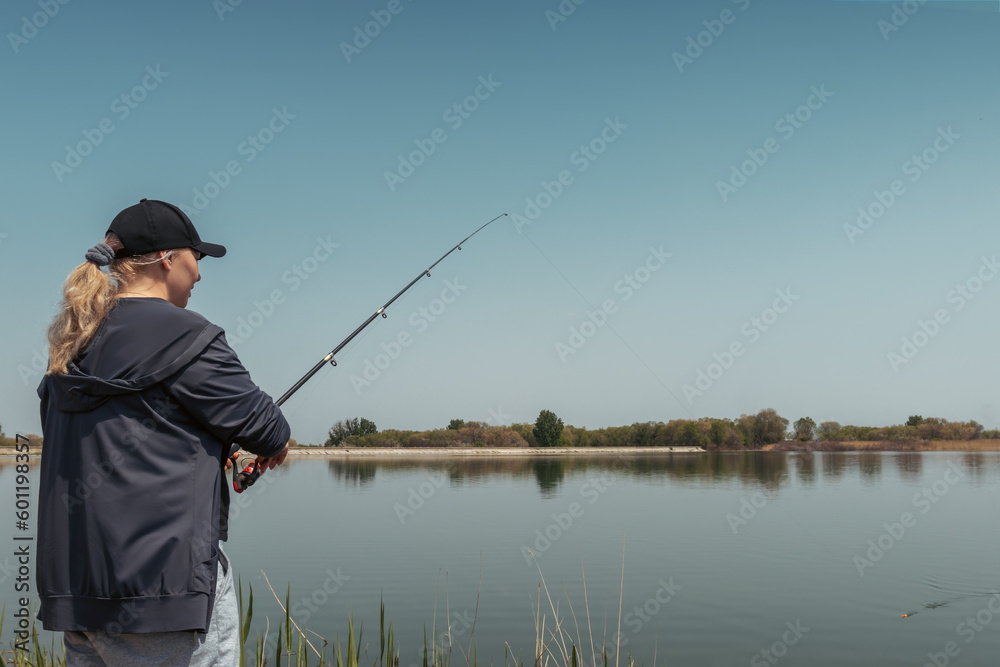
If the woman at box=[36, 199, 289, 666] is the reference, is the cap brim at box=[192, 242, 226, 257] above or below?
above

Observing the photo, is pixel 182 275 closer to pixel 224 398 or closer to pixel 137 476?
pixel 224 398

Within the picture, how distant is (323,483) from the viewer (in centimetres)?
2641

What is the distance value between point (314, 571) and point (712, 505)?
10.3m

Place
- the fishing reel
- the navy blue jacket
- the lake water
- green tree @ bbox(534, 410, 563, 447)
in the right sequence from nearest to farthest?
the navy blue jacket → the fishing reel → the lake water → green tree @ bbox(534, 410, 563, 447)

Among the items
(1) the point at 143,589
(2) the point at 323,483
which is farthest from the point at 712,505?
(1) the point at 143,589

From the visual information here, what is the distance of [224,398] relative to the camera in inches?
60.4

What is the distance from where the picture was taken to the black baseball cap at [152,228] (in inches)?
66.0

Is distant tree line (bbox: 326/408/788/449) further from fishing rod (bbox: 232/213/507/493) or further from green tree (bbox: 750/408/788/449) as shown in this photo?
fishing rod (bbox: 232/213/507/493)

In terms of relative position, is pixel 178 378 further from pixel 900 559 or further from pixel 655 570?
pixel 900 559

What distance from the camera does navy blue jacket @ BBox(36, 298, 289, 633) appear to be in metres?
1.44

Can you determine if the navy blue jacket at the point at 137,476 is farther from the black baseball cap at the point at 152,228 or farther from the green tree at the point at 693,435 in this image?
the green tree at the point at 693,435

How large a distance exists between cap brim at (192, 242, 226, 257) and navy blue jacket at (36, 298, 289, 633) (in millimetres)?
271

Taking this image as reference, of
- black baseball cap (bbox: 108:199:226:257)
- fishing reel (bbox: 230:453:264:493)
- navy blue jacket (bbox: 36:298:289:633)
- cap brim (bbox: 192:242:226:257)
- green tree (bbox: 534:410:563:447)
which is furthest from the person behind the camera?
green tree (bbox: 534:410:563:447)

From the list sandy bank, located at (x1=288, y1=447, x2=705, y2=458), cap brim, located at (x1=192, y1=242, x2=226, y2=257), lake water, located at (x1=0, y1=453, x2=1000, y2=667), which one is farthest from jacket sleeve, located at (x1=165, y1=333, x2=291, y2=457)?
sandy bank, located at (x1=288, y1=447, x2=705, y2=458)
